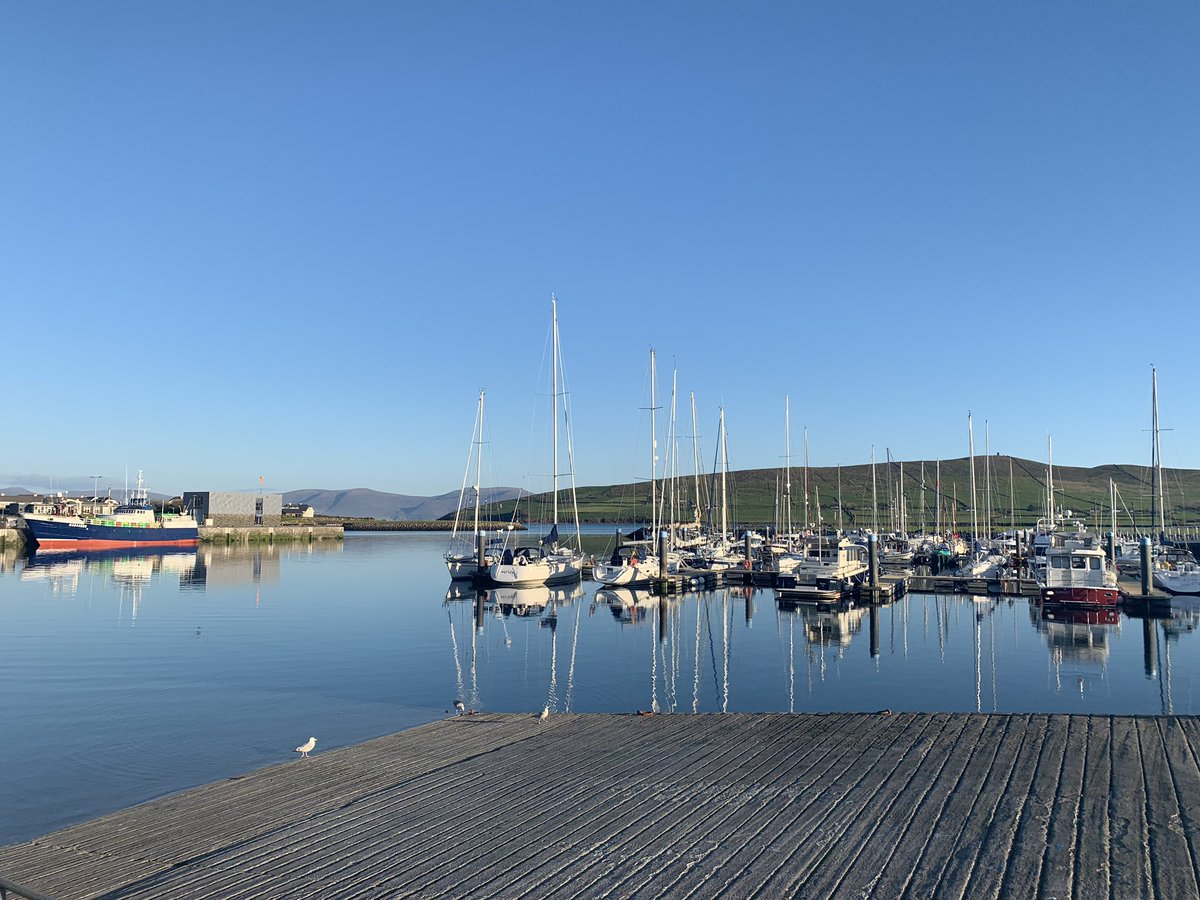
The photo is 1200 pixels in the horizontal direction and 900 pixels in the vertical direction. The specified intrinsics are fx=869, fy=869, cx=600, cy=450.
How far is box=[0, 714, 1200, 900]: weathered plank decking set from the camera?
9.20 metres

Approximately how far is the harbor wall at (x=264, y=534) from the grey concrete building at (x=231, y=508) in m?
3.36

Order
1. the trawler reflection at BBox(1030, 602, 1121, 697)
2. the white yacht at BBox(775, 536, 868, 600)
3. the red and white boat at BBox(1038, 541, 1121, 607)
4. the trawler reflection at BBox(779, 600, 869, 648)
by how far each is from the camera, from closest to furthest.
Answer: the trawler reflection at BBox(1030, 602, 1121, 697), the trawler reflection at BBox(779, 600, 869, 648), the red and white boat at BBox(1038, 541, 1121, 607), the white yacht at BBox(775, 536, 868, 600)

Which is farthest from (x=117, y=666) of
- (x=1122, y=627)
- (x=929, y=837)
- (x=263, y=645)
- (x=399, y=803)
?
(x=1122, y=627)

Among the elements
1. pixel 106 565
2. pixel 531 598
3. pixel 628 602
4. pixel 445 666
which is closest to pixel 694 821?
pixel 445 666

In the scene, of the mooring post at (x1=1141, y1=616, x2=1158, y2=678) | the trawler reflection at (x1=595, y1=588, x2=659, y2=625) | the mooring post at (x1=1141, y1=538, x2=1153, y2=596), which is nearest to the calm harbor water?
the mooring post at (x1=1141, y1=616, x2=1158, y2=678)

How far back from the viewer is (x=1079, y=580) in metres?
46.1

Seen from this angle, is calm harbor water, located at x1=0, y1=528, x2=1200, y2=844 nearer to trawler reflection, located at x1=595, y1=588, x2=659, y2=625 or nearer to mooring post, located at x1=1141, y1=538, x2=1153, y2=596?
trawler reflection, located at x1=595, y1=588, x2=659, y2=625

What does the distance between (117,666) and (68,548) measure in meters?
83.9

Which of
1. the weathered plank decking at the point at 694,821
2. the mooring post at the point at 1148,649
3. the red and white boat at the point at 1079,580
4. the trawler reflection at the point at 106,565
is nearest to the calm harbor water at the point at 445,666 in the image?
the mooring post at the point at 1148,649

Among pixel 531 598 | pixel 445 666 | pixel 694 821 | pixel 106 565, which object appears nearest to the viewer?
pixel 694 821

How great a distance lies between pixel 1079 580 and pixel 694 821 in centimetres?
4265

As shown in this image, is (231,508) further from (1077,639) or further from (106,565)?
(1077,639)

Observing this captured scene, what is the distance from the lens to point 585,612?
48.0 m

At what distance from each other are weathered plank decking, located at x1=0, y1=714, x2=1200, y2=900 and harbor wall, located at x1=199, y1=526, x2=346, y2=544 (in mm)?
121081
